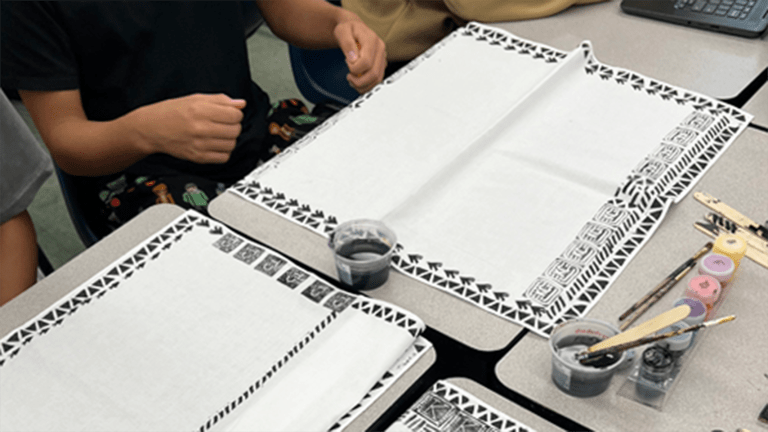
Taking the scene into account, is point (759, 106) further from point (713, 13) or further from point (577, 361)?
point (577, 361)

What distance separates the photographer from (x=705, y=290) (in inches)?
31.9

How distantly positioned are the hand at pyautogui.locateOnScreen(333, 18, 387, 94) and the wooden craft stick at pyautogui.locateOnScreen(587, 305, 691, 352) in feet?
2.38

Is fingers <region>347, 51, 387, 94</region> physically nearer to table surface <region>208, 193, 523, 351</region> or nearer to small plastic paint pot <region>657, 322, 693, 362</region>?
table surface <region>208, 193, 523, 351</region>

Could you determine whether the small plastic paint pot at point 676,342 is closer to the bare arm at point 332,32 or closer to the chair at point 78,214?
the bare arm at point 332,32

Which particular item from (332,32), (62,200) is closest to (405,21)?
(332,32)

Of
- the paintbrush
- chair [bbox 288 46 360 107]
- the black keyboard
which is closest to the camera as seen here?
the paintbrush

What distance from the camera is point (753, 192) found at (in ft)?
3.32

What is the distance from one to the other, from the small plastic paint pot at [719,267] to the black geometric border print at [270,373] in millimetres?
423

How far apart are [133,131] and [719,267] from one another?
90 cm

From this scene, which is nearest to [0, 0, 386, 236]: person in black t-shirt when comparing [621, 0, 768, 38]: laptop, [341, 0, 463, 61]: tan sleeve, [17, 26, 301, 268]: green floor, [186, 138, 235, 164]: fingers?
[186, 138, 235, 164]: fingers

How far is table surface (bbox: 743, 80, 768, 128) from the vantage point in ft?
3.78

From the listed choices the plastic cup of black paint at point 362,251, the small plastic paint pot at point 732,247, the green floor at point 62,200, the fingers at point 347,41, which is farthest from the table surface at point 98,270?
the green floor at point 62,200

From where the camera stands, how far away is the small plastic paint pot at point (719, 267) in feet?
2.71

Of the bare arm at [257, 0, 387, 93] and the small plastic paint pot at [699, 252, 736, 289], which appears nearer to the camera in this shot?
the small plastic paint pot at [699, 252, 736, 289]
